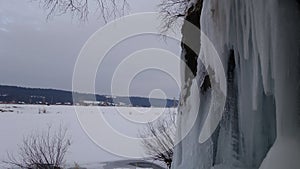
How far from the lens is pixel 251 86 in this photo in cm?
295

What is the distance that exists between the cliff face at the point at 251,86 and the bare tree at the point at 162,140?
22.1ft

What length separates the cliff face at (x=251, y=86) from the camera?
8.22 ft

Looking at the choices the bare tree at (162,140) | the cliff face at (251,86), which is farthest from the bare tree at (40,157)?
the cliff face at (251,86)

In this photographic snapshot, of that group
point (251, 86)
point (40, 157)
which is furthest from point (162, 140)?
point (251, 86)

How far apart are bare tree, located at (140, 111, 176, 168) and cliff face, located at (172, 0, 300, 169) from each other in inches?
265

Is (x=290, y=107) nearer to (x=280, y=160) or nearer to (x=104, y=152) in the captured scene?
(x=280, y=160)

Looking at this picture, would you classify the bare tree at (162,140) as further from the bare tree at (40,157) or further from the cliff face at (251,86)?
the cliff face at (251,86)

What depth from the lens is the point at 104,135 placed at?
53.6 feet

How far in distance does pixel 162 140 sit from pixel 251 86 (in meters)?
8.17

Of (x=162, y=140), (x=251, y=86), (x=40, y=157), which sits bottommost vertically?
(x=40, y=157)

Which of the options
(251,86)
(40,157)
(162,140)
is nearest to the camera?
(251,86)

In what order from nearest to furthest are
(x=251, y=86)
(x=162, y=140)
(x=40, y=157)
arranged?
(x=251, y=86), (x=40, y=157), (x=162, y=140)

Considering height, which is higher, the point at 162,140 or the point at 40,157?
the point at 162,140

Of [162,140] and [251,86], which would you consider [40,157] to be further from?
[251,86]
